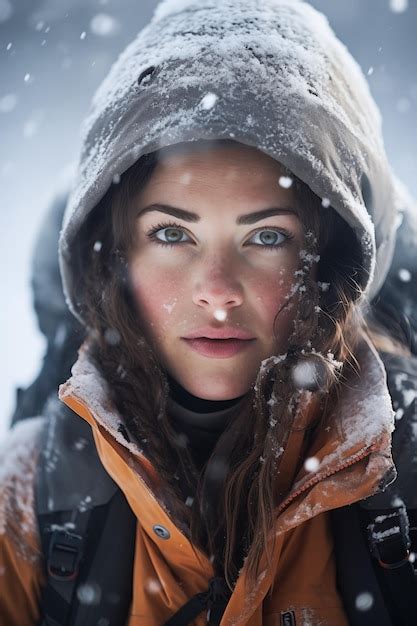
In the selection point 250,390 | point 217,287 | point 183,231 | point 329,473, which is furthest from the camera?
point 250,390

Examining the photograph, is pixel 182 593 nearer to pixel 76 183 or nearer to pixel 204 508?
pixel 204 508

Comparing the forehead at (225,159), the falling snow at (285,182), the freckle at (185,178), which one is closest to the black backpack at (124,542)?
the falling snow at (285,182)

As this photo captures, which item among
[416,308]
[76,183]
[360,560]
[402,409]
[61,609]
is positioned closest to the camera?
[360,560]

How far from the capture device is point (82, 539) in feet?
5.77

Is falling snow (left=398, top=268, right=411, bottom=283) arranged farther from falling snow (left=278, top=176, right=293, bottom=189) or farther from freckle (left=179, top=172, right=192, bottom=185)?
freckle (left=179, top=172, right=192, bottom=185)

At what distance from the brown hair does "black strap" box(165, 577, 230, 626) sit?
5cm

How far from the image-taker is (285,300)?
1.72 metres

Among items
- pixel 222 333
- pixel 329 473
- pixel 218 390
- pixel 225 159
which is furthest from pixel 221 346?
pixel 225 159

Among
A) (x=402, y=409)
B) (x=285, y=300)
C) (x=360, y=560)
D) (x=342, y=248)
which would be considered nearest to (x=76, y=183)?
(x=285, y=300)

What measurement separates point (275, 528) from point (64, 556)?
0.80 metres

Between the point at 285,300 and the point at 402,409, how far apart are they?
0.65 metres

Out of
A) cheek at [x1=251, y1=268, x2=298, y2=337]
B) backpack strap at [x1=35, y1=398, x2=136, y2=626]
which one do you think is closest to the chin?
cheek at [x1=251, y1=268, x2=298, y2=337]

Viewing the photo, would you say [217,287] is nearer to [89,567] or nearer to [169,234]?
[169,234]

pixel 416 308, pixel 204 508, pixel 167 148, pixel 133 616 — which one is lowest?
pixel 133 616
